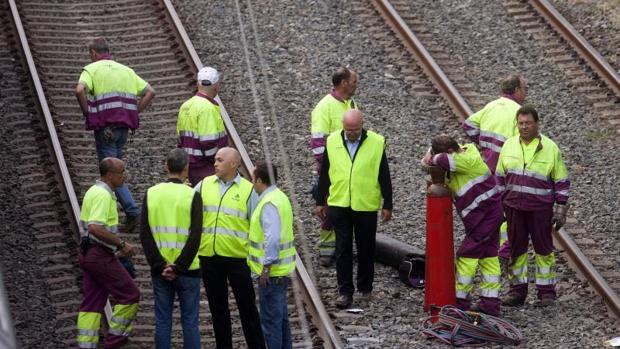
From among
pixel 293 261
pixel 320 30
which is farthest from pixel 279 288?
pixel 320 30

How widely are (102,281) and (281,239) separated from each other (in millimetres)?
1574

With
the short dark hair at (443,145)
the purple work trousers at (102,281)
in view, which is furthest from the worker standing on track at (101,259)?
the short dark hair at (443,145)

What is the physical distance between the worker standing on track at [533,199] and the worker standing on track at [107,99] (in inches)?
155

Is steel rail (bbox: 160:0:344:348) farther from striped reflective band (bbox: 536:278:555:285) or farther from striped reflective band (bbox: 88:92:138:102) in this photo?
striped reflective band (bbox: 536:278:555:285)

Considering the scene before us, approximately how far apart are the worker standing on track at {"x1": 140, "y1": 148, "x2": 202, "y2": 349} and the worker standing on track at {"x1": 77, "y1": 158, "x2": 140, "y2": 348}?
319 millimetres

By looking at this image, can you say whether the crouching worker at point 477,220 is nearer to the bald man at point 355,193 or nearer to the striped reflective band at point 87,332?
the bald man at point 355,193

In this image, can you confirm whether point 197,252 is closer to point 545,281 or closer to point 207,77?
point 207,77

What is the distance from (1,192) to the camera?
14.2m

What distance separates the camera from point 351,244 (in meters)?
12.4

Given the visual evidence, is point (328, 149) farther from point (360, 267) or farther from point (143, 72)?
point (143, 72)

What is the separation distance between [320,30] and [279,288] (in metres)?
7.94

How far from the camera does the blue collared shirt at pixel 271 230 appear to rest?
10.7 meters

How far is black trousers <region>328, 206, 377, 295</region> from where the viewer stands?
12.4 meters

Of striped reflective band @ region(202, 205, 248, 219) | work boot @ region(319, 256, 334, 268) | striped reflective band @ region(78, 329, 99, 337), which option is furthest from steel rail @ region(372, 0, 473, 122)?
striped reflective band @ region(78, 329, 99, 337)
